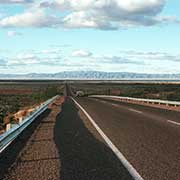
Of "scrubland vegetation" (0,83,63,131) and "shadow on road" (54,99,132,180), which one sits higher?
"shadow on road" (54,99,132,180)

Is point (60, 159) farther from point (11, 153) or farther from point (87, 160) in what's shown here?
point (11, 153)

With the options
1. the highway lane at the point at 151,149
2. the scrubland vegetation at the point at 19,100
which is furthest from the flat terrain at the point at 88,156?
the scrubland vegetation at the point at 19,100

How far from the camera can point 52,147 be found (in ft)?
42.8

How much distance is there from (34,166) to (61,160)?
34.9 inches

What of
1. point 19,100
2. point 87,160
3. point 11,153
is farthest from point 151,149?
point 19,100

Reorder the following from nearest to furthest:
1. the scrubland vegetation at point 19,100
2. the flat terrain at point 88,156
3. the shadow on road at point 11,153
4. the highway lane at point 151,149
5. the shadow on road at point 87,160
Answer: the shadow on road at point 87,160, the flat terrain at point 88,156, the highway lane at point 151,149, the shadow on road at point 11,153, the scrubland vegetation at point 19,100

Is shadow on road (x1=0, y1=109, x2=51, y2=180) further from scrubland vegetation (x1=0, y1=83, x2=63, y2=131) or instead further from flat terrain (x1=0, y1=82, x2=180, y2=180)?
scrubland vegetation (x1=0, y1=83, x2=63, y2=131)

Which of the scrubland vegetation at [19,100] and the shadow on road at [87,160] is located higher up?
the shadow on road at [87,160]

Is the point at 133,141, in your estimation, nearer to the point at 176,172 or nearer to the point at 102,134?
the point at 102,134

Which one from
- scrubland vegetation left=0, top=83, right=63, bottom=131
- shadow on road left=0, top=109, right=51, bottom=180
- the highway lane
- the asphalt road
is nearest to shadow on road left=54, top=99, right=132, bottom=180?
the asphalt road

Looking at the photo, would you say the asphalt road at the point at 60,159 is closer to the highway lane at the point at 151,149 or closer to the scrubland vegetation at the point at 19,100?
the highway lane at the point at 151,149

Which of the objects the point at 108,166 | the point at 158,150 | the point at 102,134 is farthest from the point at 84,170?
the point at 102,134

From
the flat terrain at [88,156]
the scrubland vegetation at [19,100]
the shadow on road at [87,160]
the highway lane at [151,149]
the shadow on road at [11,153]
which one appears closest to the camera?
the shadow on road at [87,160]

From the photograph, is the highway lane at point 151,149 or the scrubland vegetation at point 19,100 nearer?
the highway lane at point 151,149
